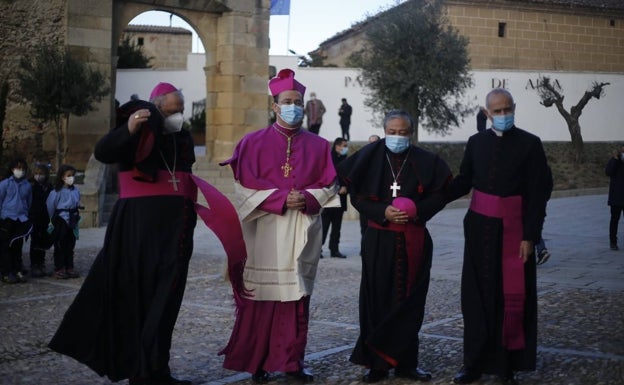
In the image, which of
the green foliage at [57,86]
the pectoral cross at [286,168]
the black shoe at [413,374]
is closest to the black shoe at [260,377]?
the black shoe at [413,374]

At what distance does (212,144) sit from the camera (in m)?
25.5

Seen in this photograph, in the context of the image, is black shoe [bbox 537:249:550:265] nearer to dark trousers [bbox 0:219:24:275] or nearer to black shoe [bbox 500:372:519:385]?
dark trousers [bbox 0:219:24:275]

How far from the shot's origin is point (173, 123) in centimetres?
611

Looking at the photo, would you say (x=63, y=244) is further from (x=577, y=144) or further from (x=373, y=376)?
(x=577, y=144)

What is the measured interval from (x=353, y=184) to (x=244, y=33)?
18810 millimetres

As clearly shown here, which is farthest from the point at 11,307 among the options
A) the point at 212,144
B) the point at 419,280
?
the point at 212,144

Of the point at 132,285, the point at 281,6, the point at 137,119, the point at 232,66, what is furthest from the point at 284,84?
the point at 281,6

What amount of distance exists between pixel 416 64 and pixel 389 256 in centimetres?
2375

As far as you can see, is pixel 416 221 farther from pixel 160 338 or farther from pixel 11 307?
pixel 11 307

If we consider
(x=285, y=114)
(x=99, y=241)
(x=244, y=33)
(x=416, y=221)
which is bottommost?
(x=99, y=241)

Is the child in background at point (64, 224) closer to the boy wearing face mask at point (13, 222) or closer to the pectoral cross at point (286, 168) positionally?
the boy wearing face mask at point (13, 222)

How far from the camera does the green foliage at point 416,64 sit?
97.7 ft

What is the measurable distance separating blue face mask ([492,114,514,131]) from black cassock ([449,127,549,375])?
0.09 m

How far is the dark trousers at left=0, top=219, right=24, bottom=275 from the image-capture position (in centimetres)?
1134
